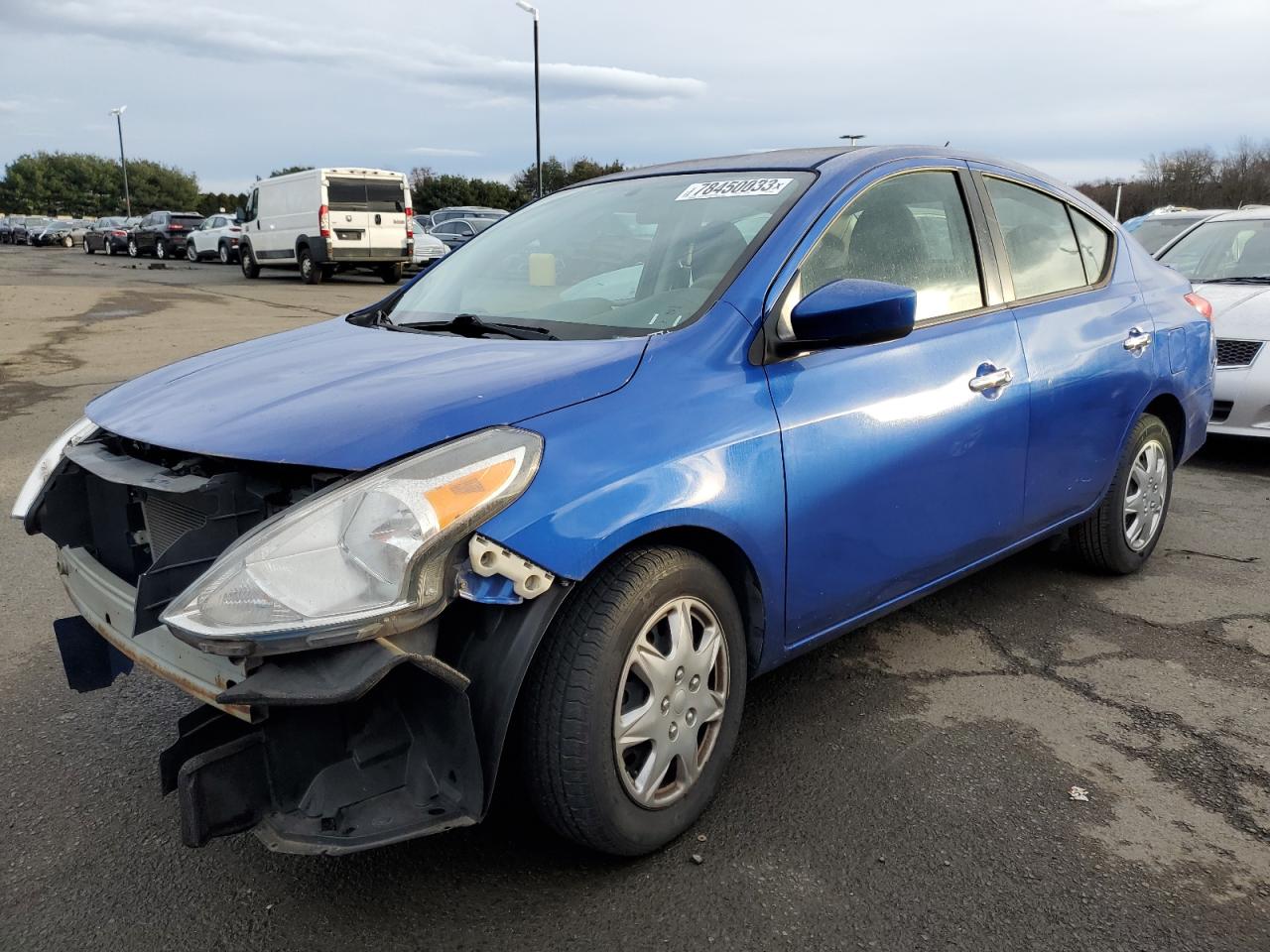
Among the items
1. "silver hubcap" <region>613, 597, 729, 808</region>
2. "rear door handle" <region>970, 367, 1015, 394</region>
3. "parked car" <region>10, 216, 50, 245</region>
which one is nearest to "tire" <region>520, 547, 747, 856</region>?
"silver hubcap" <region>613, 597, 729, 808</region>

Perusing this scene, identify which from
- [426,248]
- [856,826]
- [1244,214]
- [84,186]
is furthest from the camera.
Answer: [84,186]

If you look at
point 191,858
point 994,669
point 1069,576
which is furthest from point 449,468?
point 1069,576

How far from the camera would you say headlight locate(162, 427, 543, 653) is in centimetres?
189

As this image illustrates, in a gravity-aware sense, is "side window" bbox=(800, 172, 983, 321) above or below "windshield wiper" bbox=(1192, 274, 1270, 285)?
above

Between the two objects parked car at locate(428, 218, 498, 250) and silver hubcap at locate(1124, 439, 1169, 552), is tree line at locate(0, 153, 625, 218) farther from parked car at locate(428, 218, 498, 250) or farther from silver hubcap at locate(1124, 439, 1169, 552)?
silver hubcap at locate(1124, 439, 1169, 552)

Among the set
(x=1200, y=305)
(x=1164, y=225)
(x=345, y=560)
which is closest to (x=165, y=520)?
(x=345, y=560)

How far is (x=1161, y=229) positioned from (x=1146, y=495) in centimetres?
579

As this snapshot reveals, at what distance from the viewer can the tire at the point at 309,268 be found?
71.1 feet

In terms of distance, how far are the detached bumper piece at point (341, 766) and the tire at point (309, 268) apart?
21.0m

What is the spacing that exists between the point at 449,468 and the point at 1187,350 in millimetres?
3520

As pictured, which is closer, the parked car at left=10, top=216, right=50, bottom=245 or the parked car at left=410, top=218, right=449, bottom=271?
the parked car at left=410, top=218, right=449, bottom=271

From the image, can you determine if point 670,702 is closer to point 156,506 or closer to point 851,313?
point 851,313

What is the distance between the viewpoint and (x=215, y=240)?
103 ft

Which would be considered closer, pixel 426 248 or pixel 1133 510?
pixel 1133 510
